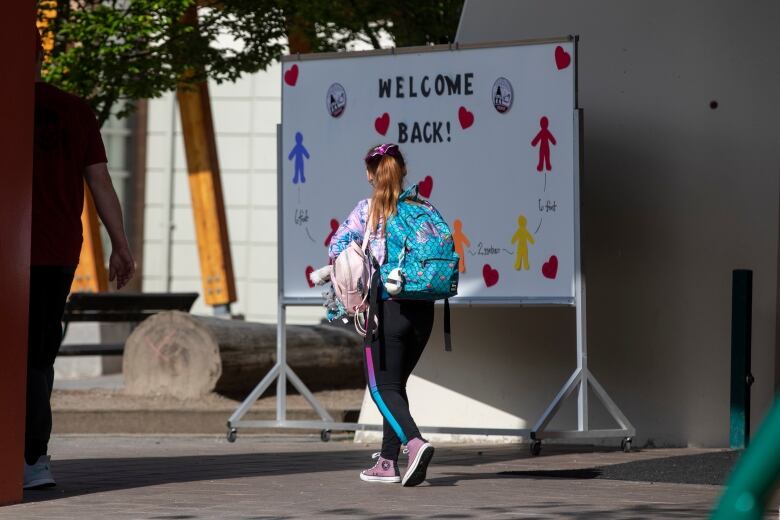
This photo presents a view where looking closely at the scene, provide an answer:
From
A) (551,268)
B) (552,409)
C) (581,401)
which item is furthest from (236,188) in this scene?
(552,409)

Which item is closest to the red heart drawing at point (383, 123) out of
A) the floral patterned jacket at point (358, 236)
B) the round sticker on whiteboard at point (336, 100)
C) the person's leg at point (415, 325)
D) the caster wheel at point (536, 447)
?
the round sticker on whiteboard at point (336, 100)

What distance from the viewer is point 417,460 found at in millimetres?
6297

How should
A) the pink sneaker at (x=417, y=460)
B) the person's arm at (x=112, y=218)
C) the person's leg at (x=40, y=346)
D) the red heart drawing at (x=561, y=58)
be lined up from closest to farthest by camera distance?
the person's leg at (x=40, y=346), the person's arm at (x=112, y=218), the pink sneaker at (x=417, y=460), the red heart drawing at (x=561, y=58)

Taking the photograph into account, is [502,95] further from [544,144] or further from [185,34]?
[185,34]

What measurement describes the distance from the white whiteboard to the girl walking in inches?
78.3

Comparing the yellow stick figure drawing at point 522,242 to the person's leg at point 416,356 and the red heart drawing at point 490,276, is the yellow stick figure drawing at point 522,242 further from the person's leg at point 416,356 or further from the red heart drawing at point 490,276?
the person's leg at point 416,356

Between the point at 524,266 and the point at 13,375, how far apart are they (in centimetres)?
383

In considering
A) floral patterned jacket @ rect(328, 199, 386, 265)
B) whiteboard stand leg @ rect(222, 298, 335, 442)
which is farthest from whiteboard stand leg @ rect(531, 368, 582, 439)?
floral patterned jacket @ rect(328, 199, 386, 265)

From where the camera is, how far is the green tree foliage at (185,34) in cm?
1275

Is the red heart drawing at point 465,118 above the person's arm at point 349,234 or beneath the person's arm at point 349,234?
above

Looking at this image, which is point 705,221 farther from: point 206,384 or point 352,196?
point 206,384

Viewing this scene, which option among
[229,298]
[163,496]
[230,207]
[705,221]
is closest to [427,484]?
[163,496]

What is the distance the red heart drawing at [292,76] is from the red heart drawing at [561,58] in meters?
1.73

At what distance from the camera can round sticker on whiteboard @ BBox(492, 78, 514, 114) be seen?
28.1ft
